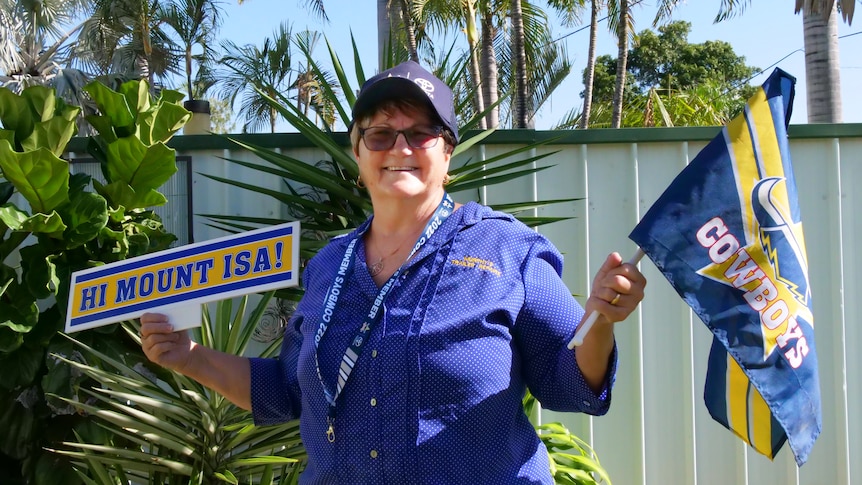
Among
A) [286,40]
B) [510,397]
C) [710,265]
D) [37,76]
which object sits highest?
[286,40]

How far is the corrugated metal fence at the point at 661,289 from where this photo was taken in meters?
4.49

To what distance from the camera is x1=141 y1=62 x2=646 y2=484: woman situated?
1844 mm

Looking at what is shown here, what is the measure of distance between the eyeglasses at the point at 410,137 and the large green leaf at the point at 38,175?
1.94 metres

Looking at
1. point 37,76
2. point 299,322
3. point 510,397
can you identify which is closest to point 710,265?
point 510,397

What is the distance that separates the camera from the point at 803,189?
4602mm

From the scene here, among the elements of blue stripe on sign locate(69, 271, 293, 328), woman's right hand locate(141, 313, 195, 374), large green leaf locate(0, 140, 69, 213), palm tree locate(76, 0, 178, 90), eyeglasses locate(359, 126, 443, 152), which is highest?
palm tree locate(76, 0, 178, 90)

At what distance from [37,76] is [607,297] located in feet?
78.6

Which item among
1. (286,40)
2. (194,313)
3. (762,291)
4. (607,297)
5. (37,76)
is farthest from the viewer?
(286,40)

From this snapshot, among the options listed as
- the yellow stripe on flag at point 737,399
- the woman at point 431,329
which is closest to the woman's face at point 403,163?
the woman at point 431,329

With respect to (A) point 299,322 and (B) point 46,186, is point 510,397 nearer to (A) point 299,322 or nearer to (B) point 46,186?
(A) point 299,322

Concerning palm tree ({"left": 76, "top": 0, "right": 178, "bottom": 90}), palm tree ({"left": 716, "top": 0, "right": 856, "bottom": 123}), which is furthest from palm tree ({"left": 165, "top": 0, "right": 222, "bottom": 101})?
palm tree ({"left": 716, "top": 0, "right": 856, "bottom": 123})

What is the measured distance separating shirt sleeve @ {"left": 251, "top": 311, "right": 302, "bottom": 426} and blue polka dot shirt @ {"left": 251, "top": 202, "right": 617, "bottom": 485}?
225 mm

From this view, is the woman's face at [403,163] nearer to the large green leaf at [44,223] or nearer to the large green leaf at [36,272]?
the large green leaf at [44,223]

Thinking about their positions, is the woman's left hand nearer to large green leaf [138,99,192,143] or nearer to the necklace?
the necklace
